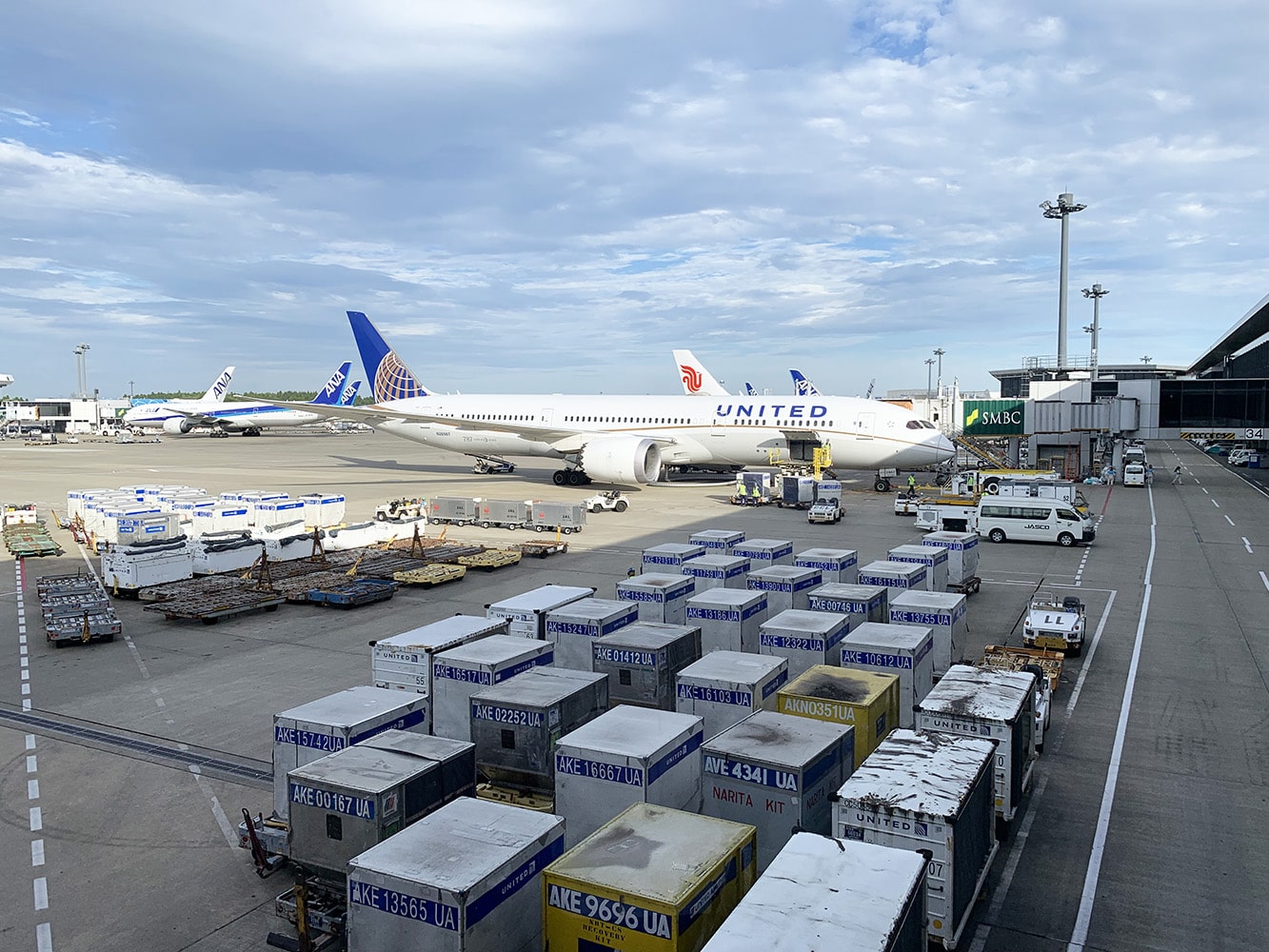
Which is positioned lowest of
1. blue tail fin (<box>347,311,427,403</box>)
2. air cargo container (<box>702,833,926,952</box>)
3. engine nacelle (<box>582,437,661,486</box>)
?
air cargo container (<box>702,833,926,952</box>)

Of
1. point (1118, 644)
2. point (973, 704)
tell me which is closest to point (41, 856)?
point (973, 704)

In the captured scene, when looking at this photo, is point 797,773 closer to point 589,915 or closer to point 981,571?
point 589,915

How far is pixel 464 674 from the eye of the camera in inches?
511

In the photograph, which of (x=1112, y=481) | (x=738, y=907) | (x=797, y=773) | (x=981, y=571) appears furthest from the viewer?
(x=1112, y=481)

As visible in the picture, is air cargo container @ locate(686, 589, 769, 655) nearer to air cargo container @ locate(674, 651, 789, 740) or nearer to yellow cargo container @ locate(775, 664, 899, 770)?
air cargo container @ locate(674, 651, 789, 740)

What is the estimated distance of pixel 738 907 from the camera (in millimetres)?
6781

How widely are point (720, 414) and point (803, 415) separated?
176 inches

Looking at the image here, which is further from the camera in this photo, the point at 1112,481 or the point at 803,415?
the point at 1112,481

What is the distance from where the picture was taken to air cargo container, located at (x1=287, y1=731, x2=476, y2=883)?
29.5 ft

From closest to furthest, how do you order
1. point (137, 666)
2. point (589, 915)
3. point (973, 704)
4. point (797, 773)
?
point (589, 915), point (797, 773), point (973, 704), point (137, 666)

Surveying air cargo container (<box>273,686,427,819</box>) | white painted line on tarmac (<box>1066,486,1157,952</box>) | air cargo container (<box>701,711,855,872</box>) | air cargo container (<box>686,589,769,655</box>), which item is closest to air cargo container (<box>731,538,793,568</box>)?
air cargo container (<box>686,589,769,655</box>)

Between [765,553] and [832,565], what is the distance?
2572mm

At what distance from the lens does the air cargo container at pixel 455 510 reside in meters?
38.1

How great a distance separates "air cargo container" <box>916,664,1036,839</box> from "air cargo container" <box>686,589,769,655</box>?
14.8 feet
